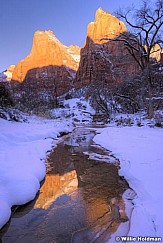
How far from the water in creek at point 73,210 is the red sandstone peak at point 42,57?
12762cm

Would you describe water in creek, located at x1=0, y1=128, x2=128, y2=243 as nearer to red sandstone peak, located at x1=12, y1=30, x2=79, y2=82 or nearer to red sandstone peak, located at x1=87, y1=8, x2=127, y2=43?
red sandstone peak, located at x1=87, y1=8, x2=127, y2=43

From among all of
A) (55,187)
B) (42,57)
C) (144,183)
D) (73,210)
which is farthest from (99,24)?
(73,210)

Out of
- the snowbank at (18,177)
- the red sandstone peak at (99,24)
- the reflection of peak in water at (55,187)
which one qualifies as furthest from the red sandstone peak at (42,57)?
the reflection of peak in water at (55,187)

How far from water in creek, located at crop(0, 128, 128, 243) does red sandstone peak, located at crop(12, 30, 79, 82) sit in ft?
419

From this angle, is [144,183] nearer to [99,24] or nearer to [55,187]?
[55,187]

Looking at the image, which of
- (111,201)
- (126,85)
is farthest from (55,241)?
(126,85)

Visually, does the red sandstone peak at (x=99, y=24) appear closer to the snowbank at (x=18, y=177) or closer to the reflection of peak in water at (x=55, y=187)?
the snowbank at (x=18, y=177)

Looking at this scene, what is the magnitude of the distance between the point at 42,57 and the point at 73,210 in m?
139

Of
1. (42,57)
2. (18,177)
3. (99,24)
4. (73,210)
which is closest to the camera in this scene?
(73,210)

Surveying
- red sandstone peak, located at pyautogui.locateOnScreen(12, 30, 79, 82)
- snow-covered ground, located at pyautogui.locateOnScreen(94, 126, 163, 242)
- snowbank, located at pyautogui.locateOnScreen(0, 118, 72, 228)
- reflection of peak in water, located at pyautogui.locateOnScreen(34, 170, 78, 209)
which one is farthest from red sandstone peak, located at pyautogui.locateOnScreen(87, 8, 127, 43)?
reflection of peak in water, located at pyautogui.locateOnScreen(34, 170, 78, 209)

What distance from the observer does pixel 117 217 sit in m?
3.07

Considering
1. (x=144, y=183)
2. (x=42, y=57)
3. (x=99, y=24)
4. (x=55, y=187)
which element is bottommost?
(x=55, y=187)

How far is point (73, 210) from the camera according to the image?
3.31 metres

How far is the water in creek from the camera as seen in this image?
269 centimetres
